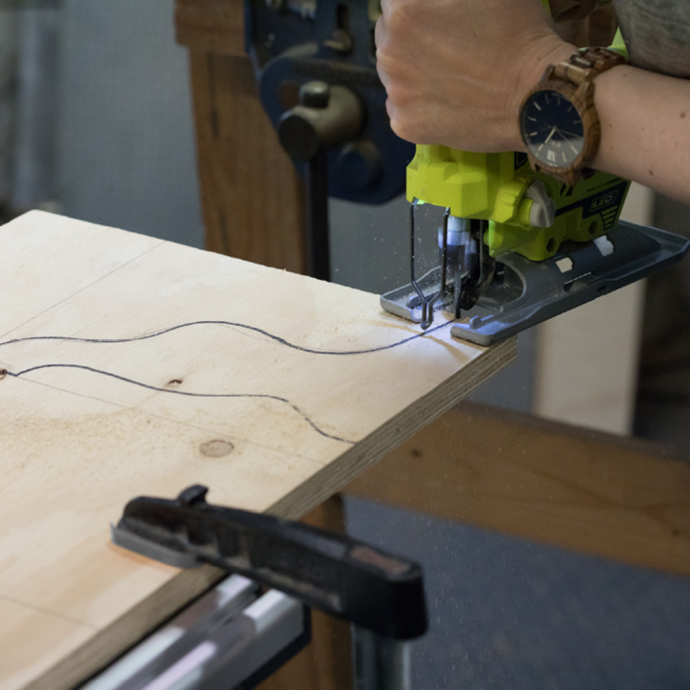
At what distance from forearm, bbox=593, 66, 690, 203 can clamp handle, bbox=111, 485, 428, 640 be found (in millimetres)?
421

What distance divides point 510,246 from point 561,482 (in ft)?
3.22

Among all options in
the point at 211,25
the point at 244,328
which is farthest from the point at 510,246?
the point at 211,25

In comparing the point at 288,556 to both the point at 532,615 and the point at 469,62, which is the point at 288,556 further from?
the point at 532,615

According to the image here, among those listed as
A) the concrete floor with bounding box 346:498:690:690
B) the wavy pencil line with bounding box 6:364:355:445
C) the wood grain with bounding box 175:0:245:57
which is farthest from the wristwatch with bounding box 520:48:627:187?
the concrete floor with bounding box 346:498:690:690

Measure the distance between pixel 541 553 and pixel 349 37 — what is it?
51.2 inches

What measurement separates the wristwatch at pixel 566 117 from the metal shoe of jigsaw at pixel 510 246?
54mm

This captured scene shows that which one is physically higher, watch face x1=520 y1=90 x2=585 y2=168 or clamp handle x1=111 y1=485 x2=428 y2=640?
watch face x1=520 y1=90 x2=585 y2=168

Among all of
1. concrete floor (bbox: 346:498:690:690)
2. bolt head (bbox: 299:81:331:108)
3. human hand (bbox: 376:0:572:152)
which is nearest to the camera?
human hand (bbox: 376:0:572:152)

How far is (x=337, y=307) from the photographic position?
95cm

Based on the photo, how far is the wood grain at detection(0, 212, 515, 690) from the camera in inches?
23.8

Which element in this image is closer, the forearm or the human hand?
the forearm

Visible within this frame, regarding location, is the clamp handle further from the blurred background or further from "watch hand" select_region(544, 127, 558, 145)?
the blurred background

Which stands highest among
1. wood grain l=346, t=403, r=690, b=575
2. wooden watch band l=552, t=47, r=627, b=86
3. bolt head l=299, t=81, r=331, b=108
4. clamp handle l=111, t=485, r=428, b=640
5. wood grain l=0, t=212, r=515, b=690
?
wooden watch band l=552, t=47, r=627, b=86

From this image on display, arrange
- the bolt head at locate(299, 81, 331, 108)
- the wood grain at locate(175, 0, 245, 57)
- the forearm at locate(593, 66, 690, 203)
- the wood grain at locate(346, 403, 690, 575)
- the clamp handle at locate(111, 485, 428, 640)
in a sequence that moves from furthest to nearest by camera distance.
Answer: the wood grain at locate(346, 403, 690, 575) < the wood grain at locate(175, 0, 245, 57) < the bolt head at locate(299, 81, 331, 108) < the forearm at locate(593, 66, 690, 203) < the clamp handle at locate(111, 485, 428, 640)
